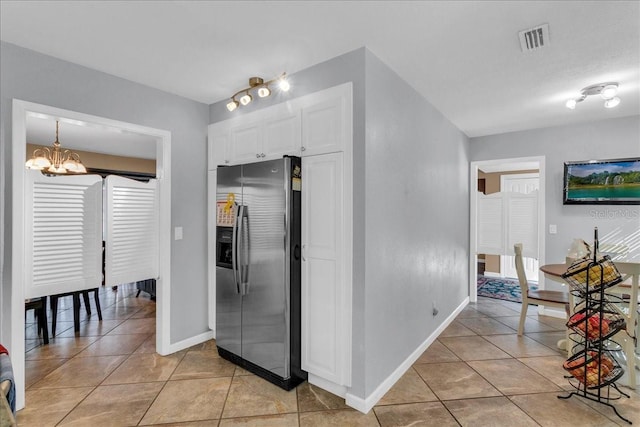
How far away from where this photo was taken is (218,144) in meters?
3.32

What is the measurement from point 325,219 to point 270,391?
1.42m

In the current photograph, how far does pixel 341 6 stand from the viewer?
1.81 m

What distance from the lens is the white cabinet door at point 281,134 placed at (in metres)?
2.62

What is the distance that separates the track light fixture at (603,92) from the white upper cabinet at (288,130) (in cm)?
244

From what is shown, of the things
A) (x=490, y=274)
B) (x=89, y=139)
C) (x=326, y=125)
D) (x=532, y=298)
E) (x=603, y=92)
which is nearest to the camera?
(x=326, y=125)

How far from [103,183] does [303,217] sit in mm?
1802

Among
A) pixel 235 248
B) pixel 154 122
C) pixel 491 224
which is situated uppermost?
pixel 154 122

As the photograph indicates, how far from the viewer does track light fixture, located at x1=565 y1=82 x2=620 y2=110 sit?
2.87 m

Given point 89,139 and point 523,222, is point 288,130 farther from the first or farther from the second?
point 523,222

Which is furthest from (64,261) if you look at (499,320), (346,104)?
(499,320)

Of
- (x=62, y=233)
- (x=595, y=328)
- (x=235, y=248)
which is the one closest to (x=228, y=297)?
(x=235, y=248)

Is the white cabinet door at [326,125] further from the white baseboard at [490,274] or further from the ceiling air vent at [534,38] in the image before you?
the white baseboard at [490,274]

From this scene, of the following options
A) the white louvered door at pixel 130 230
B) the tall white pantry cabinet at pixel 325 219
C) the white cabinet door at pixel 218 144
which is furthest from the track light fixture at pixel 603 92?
the white louvered door at pixel 130 230

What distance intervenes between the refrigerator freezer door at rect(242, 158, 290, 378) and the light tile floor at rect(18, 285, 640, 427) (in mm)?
270
